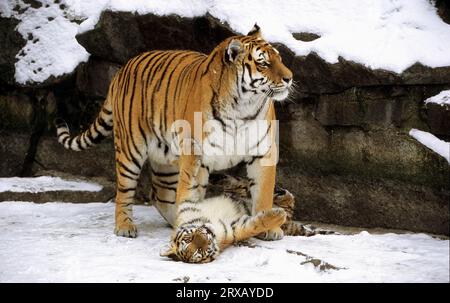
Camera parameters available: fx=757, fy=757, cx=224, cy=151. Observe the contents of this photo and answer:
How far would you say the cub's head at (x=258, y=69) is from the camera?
4812 millimetres

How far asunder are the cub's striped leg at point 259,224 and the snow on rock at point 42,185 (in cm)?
213

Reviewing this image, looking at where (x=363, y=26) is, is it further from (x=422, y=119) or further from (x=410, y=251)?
(x=410, y=251)

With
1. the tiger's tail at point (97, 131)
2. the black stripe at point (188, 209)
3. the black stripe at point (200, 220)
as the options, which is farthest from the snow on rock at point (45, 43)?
the black stripe at point (200, 220)

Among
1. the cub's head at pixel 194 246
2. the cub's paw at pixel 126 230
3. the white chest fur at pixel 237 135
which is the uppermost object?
the white chest fur at pixel 237 135

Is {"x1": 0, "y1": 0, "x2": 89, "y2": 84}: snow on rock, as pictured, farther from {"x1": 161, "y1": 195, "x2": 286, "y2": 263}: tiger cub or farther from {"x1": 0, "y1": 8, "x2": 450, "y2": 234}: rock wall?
{"x1": 161, "y1": 195, "x2": 286, "y2": 263}: tiger cub

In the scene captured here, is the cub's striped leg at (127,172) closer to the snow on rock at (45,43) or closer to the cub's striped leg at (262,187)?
the cub's striped leg at (262,187)

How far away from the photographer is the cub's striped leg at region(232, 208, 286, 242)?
4.76 metres

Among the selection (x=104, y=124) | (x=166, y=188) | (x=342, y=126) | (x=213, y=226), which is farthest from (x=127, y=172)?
(x=342, y=126)

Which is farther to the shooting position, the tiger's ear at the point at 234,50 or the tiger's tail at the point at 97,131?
the tiger's tail at the point at 97,131

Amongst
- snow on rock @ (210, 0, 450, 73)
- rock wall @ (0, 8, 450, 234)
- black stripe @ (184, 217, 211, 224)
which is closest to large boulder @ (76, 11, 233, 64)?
rock wall @ (0, 8, 450, 234)

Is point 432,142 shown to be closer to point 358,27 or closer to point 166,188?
point 358,27

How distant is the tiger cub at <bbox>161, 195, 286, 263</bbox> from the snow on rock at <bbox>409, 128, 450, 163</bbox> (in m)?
1.19
